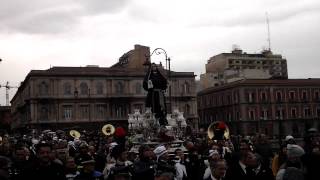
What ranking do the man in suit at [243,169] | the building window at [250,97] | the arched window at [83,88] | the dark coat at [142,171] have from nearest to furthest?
the man in suit at [243,169]
the dark coat at [142,171]
the arched window at [83,88]
the building window at [250,97]

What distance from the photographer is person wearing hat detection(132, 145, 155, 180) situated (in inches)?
328

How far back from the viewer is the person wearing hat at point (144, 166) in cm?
834

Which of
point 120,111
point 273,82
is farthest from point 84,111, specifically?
point 273,82

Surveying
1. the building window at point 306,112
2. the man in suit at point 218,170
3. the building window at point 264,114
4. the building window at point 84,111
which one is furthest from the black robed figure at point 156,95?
the building window at point 306,112

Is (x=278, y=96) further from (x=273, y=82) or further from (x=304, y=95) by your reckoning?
(x=304, y=95)

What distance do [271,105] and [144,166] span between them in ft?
250

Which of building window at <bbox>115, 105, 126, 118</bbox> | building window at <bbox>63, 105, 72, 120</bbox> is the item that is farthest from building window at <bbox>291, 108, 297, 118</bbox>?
building window at <bbox>63, 105, 72, 120</bbox>

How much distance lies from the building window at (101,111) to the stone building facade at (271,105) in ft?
63.5

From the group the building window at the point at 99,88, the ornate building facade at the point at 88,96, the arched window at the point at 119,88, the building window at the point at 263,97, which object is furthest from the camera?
the building window at the point at 263,97

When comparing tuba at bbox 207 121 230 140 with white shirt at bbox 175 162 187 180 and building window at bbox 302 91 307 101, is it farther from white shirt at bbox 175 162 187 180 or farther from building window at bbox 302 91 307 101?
building window at bbox 302 91 307 101

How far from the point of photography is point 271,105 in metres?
83.2

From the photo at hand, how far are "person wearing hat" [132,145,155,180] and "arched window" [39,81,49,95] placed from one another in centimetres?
6698

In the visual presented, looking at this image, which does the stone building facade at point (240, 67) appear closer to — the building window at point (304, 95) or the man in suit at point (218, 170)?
the building window at point (304, 95)

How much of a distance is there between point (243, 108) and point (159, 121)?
6482 centimetres
